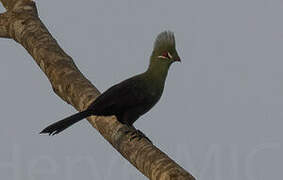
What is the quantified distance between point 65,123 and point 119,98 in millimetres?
551

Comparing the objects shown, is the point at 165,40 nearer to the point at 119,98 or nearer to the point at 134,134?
the point at 119,98

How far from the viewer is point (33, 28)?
6086 millimetres

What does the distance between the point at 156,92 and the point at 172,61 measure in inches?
12.8

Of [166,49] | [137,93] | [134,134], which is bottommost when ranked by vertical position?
[134,134]

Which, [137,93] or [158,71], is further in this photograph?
[158,71]

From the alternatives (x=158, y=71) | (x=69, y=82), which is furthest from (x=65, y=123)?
(x=158, y=71)

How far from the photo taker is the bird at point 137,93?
5.16 meters

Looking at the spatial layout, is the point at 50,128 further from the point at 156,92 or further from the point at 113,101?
the point at 156,92

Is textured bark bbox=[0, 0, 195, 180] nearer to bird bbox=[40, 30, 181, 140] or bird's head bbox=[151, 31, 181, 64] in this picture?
bird bbox=[40, 30, 181, 140]

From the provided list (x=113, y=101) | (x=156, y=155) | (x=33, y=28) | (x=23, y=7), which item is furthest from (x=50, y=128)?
(x=23, y=7)

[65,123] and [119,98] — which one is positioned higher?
[119,98]

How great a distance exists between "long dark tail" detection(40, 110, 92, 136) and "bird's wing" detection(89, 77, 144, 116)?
8 cm

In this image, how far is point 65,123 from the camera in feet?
16.7

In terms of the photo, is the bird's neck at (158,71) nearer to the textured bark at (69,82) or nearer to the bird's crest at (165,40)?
the bird's crest at (165,40)
